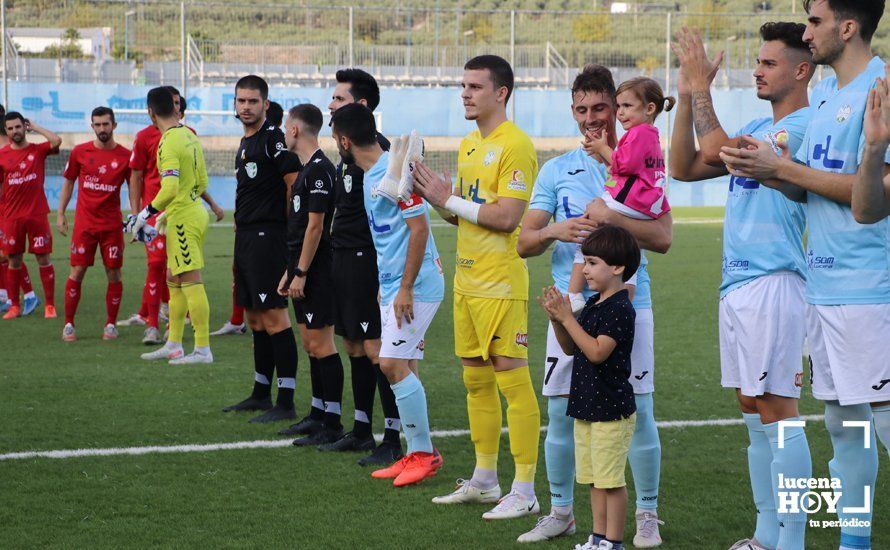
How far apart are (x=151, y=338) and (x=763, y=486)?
7.16 meters

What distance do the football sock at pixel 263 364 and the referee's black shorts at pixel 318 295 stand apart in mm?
779

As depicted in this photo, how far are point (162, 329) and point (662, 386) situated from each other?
224 inches

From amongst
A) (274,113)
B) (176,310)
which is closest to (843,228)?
(274,113)

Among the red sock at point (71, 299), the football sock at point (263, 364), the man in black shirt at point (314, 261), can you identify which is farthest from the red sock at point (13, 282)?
the man in black shirt at point (314, 261)

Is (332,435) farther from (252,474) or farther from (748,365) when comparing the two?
(748,365)

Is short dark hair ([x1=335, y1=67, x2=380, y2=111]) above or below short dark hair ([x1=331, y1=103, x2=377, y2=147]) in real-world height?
above

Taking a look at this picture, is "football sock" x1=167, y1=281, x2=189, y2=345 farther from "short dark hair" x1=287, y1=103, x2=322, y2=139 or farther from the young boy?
the young boy

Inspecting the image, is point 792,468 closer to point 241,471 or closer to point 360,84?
point 241,471

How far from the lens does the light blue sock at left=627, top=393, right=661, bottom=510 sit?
191 inches

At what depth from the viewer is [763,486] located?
459 cm

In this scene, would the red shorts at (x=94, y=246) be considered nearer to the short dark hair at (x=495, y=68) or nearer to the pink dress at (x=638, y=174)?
the short dark hair at (x=495, y=68)

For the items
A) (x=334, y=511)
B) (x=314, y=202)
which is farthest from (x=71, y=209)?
(x=334, y=511)

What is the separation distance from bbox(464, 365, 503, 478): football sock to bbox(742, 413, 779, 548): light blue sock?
137cm

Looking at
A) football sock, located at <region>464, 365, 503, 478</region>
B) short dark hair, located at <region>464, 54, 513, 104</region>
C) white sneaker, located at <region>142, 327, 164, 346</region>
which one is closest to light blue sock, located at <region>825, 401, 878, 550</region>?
football sock, located at <region>464, 365, 503, 478</region>
